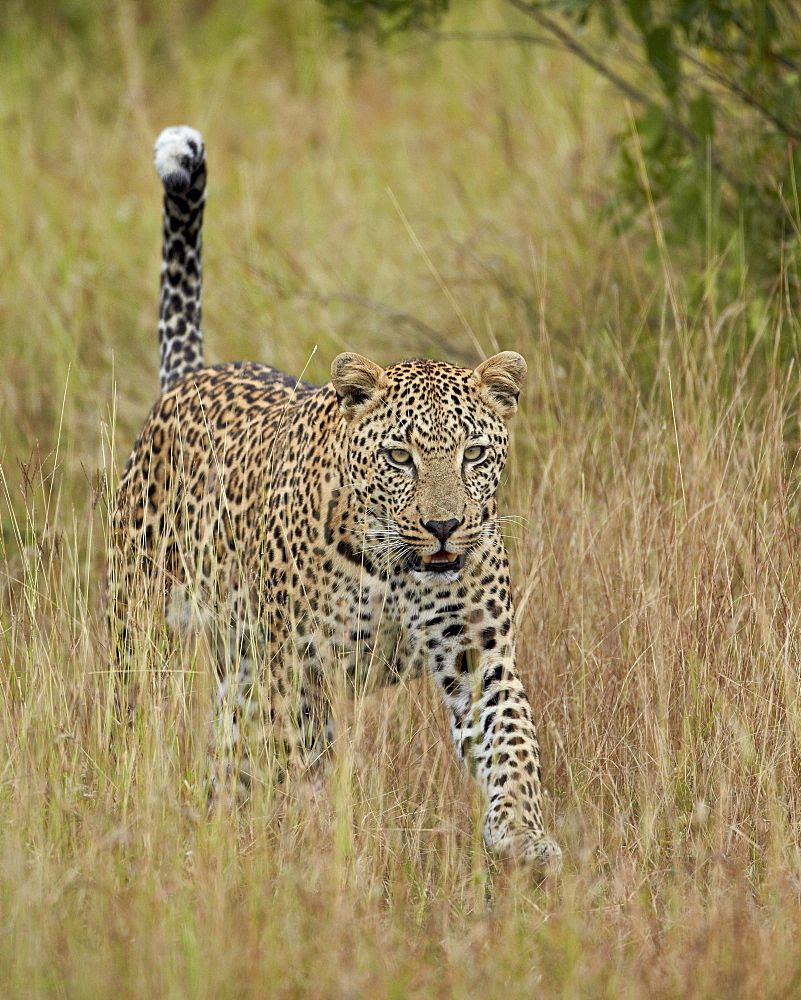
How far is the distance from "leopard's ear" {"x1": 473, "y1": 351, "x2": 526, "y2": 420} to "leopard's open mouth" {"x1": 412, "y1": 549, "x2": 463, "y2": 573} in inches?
21.7

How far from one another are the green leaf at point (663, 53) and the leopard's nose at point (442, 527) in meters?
3.05

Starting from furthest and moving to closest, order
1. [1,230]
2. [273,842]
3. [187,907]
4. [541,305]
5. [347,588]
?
[1,230], [541,305], [347,588], [273,842], [187,907]

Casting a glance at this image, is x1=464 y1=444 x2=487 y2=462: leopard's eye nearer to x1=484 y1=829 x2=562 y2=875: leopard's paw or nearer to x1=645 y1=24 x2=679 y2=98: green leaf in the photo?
x1=484 y1=829 x2=562 y2=875: leopard's paw

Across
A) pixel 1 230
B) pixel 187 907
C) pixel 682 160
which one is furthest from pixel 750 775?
pixel 1 230

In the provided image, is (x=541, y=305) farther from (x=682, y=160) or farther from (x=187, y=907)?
(x=187, y=907)

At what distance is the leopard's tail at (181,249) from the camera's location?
5.97 metres

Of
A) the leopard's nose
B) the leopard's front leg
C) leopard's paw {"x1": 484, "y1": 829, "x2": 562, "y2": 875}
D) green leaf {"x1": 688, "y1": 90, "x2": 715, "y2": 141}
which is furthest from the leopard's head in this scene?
Result: green leaf {"x1": 688, "y1": 90, "x2": 715, "y2": 141}

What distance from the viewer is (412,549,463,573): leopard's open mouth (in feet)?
14.8

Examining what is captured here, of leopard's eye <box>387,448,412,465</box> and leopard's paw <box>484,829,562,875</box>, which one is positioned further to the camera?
leopard's eye <box>387,448,412,465</box>

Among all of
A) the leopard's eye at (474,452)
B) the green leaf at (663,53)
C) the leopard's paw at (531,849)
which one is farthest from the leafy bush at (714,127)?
the leopard's paw at (531,849)

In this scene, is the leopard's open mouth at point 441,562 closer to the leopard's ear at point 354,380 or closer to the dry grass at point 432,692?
the dry grass at point 432,692

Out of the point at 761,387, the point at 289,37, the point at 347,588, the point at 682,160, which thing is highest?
the point at 289,37

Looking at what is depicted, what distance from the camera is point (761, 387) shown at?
6.57 m

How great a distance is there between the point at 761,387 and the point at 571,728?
2.19m
